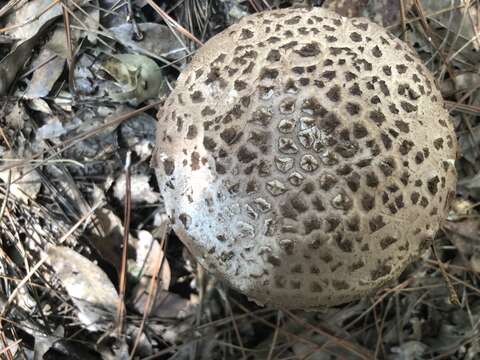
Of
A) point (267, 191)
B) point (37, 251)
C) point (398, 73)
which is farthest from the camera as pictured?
point (37, 251)

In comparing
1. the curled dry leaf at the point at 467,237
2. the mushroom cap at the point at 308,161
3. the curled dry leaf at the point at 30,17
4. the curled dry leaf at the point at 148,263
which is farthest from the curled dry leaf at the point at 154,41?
the curled dry leaf at the point at 467,237

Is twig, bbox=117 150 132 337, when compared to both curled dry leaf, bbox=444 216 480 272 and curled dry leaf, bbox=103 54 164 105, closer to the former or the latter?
curled dry leaf, bbox=103 54 164 105

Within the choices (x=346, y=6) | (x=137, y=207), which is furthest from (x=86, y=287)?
(x=346, y=6)

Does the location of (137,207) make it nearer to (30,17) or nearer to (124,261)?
(124,261)

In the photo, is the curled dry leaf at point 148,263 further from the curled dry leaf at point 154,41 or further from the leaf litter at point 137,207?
the curled dry leaf at point 154,41

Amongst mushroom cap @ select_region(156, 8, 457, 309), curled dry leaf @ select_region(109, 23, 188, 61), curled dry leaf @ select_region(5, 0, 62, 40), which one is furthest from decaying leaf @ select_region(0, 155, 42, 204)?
mushroom cap @ select_region(156, 8, 457, 309)

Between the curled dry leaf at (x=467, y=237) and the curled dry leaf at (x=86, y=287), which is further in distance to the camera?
→ the curled dry leaf at (x=467, y=237)

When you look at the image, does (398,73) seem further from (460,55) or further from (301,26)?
(460,55)

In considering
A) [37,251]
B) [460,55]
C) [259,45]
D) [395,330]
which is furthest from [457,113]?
[37,251]
